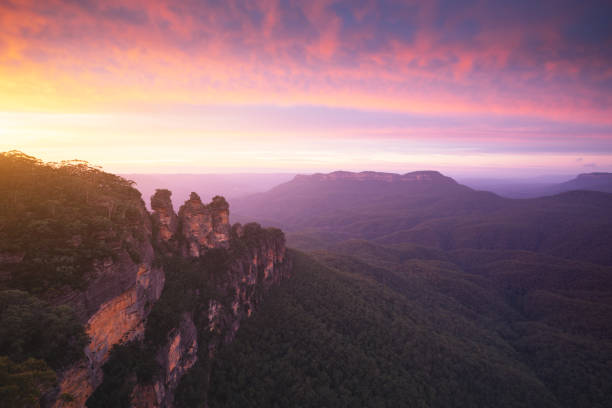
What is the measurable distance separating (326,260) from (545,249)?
154 meters

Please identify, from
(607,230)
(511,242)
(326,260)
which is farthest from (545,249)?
(326,260)

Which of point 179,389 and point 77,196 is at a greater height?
point 77,196

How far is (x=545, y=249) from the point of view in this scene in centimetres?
14638

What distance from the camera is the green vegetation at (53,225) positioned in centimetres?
1286

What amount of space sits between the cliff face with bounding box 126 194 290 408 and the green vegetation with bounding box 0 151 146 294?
9188 mm

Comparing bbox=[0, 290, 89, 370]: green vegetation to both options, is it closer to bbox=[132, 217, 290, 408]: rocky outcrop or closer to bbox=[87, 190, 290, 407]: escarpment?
bbox=[87, 190, 290, 407]: escarpment

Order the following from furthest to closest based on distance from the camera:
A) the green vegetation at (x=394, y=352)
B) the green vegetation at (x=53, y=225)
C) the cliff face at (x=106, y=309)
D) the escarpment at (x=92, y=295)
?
the green vegetation at (x=394, y=352)
the green vegetation at (x=53, y=225)
the cliff face at (x=106, y=309)
the escarpment at (x=92, y=295)

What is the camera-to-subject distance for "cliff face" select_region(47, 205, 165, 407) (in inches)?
451

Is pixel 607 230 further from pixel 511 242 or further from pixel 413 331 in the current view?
pixel 413 331

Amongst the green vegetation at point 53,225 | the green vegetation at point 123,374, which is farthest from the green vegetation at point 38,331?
the green vegetation at point 123,374

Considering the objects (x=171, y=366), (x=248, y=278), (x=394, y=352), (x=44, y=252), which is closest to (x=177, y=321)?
(x=171, y=366)

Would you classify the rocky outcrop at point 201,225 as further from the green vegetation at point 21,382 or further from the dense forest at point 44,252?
the green vegetation at point 21,382

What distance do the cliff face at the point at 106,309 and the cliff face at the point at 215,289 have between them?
3580mm

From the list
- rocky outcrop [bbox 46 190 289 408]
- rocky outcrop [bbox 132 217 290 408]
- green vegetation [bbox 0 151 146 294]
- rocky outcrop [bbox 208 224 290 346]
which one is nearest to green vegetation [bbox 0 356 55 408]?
rocky outcrop [bbox 46 190 289 408]
